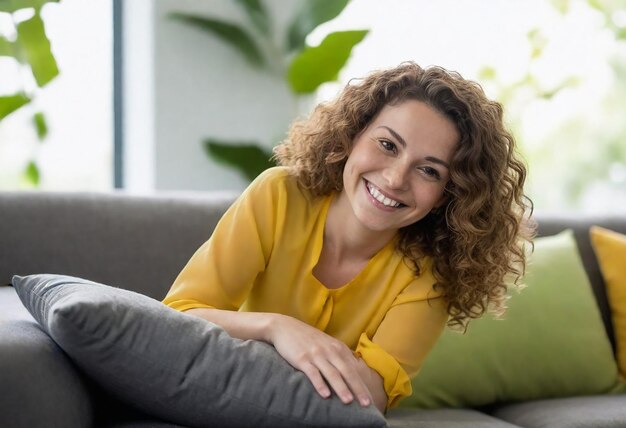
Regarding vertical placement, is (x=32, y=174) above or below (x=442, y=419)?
above

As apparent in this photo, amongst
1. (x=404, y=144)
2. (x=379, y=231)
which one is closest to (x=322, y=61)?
(x=379, y=231)

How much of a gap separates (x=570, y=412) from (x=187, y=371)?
3.63 feet

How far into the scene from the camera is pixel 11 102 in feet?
8.60

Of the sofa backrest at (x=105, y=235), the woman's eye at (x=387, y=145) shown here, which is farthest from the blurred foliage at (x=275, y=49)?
the woman's eye at (x=387, y=145)

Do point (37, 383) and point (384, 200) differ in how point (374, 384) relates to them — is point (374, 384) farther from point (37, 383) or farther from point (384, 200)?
point (37, 383)

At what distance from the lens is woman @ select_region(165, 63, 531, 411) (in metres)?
1.70

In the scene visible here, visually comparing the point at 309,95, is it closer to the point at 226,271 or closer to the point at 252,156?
the point at 252,156

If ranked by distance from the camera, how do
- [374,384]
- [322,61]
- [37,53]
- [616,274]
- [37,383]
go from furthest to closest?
[322,61]
[37,53]
[616,274]
[374,384]
[37,383]

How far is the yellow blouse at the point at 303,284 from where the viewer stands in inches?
68.0

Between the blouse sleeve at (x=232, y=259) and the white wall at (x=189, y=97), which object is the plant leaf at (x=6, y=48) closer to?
the white wall at (x=189, y=97)

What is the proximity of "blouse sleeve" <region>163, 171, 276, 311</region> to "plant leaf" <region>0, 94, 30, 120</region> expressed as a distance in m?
1.10

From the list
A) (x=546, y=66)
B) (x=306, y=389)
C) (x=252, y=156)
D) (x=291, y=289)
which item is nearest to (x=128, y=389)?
(x=306, y=389)

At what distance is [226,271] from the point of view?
5.69 feet

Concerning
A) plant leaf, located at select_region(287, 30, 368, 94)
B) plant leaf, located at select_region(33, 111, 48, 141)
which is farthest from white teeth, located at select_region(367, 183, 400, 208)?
plant leaf, located at select_region(33, 111, 48, 141)
